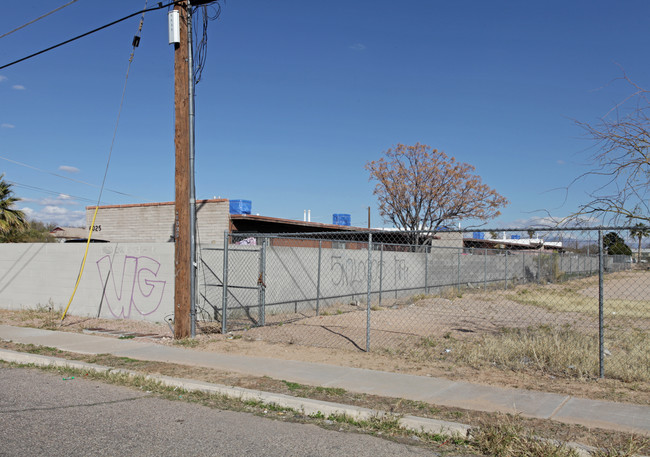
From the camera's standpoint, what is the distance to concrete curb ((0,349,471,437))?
5.68 m

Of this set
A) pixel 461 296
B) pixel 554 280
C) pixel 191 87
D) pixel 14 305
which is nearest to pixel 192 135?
pixel 191 87

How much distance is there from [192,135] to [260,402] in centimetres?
626

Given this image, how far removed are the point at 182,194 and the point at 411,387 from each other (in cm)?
620

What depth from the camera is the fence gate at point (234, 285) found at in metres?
13.5

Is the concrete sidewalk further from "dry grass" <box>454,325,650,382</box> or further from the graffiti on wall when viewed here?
the graffiti on wall

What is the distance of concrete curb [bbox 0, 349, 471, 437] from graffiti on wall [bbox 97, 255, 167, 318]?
16.1 feet

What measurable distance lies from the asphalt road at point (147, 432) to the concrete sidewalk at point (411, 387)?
1.61 metres

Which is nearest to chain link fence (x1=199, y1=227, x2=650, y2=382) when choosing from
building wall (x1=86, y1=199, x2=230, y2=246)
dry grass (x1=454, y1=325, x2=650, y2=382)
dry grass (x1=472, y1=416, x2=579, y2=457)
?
dry grass (x1=454, y1=325, x2=650, y2=382)

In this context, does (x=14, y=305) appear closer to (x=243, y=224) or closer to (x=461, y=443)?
(x=243, y=224)

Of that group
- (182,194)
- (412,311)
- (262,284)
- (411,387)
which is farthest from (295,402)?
(412,311)

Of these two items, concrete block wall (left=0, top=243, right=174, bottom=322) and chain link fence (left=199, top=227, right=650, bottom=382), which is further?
concrete block wall (left=0, top=243, right=174, bottom=322)

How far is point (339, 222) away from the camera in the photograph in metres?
30.5

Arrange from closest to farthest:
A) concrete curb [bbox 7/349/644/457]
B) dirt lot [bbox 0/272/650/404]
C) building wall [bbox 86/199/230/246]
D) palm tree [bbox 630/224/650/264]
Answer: concrete curb [bbox 7/349/644/457], palm tree [bbox 630/224/650/264], dirt lot [bbox 0/272/650/404], building wall [bbox 86/199/230/246]

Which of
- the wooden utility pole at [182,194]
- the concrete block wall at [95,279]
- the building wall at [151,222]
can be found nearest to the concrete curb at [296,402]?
the wooden utility pole at [182,194]
